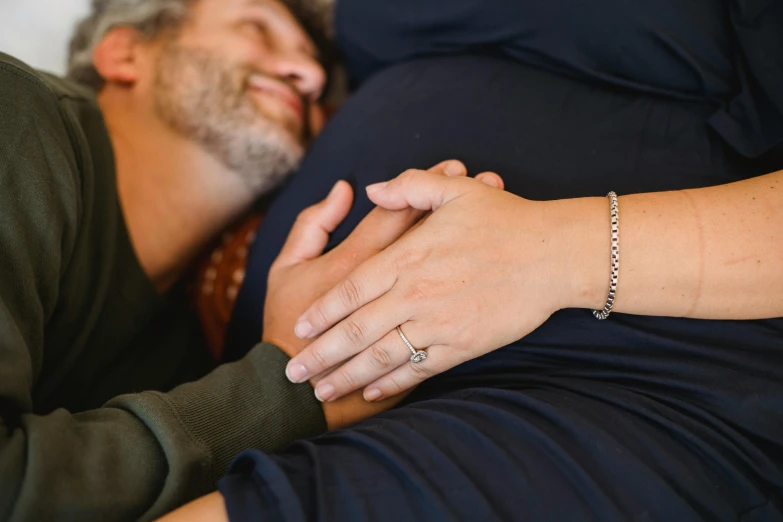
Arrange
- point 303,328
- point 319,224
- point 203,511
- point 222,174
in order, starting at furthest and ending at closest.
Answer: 1. point 222,174
2. point 319,224
3. point 303,328
4. point 203,511

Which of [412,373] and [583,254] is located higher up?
[583,254]

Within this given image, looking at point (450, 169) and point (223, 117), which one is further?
point (223, 117)

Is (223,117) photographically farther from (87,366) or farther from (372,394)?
(372,394)

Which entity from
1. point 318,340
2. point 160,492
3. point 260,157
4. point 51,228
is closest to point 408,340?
point 318,340

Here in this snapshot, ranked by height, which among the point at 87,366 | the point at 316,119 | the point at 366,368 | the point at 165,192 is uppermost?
the point at 316,119

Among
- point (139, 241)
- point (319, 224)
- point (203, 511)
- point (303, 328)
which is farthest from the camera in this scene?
point (139, 241)

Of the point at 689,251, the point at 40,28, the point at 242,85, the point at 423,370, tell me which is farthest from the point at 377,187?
the point at 40,28

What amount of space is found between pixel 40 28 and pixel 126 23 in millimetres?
237

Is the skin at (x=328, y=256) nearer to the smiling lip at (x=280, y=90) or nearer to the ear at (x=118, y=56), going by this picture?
the smiling lip at (x=280, y=90)

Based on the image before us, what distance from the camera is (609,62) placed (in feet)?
3.01

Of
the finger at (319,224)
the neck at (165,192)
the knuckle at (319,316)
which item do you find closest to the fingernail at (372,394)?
the knuckle at (319,316)

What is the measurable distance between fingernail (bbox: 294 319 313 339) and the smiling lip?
59 centimetres

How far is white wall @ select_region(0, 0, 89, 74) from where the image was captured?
1328 mm

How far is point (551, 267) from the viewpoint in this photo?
0.71 m
